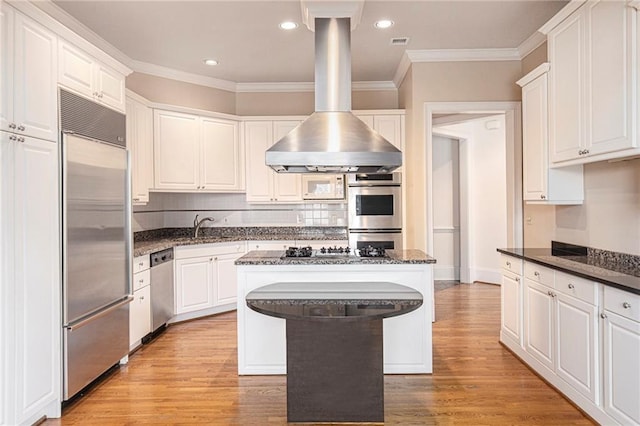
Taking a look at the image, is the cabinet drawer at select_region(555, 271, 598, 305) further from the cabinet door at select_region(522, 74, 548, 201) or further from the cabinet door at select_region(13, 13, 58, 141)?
the cabinet door at select_region(13, 13, 58, 141)

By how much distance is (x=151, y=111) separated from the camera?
4.59m

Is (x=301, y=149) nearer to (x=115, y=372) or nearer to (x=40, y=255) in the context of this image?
(x=40, y=255)

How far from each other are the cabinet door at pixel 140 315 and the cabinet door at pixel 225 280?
101cm

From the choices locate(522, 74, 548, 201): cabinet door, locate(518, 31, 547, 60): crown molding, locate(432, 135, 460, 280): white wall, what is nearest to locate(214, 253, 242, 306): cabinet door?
locate(522, 74, 548, 201): cabinet door

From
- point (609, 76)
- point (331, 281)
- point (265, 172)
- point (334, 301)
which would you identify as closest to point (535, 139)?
point (609, 76)

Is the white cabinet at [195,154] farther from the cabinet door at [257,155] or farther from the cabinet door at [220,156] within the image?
the cabinet door at [257,155]

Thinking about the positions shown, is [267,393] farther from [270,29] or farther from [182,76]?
[182,76]

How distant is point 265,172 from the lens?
532cm

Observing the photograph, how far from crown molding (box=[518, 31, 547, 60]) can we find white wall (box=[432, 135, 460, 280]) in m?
2.58

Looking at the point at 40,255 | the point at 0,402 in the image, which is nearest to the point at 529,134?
the point at 40,255

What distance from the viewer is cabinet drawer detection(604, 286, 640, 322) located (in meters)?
2.07

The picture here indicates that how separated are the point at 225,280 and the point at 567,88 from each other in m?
3.96

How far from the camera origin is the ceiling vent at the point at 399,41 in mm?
4074

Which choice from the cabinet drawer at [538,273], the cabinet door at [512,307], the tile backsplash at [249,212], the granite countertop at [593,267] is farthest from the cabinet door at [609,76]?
the tile backsplash at [249,212]
